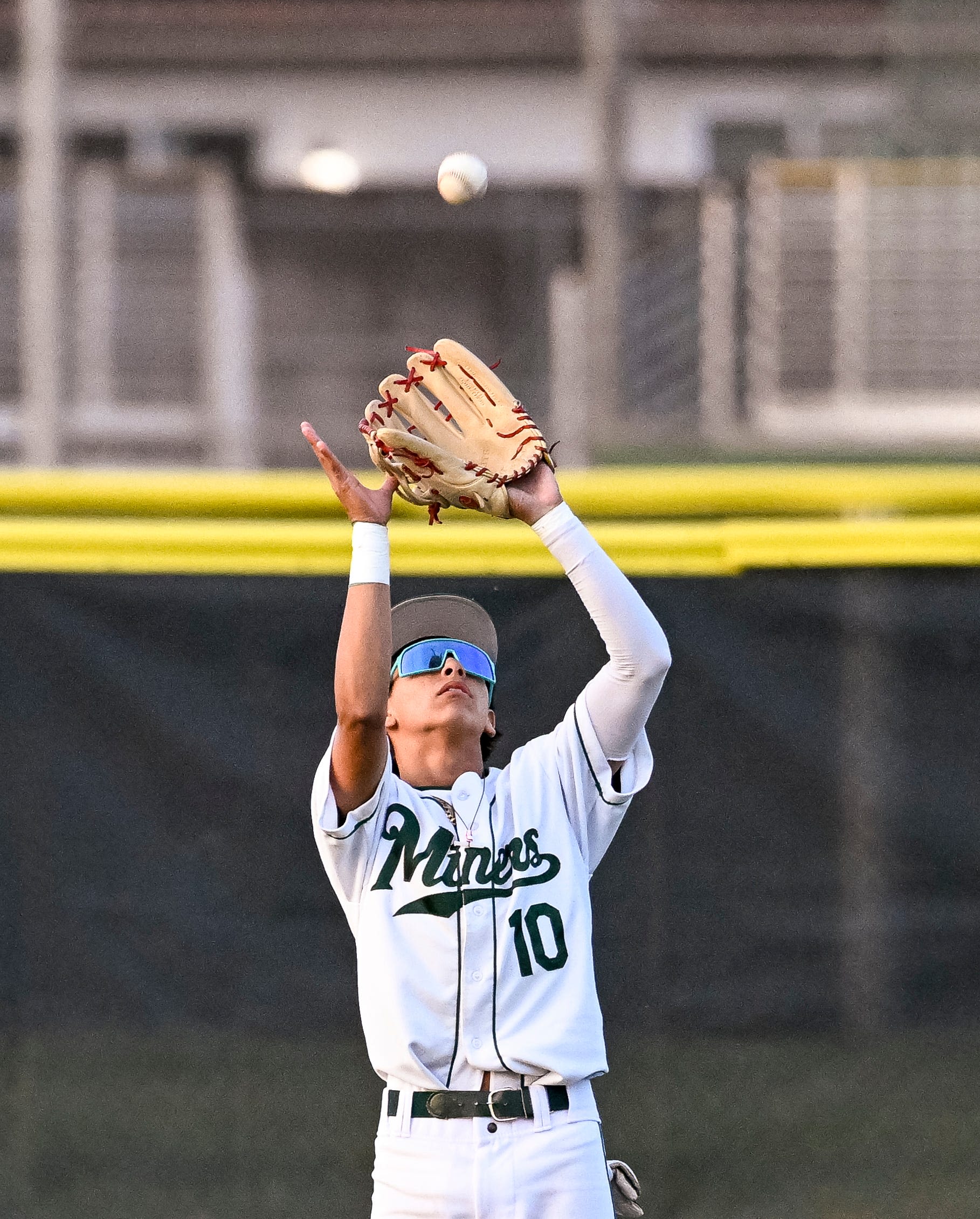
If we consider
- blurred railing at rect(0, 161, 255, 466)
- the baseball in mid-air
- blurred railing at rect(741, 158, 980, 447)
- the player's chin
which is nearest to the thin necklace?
the player's chin

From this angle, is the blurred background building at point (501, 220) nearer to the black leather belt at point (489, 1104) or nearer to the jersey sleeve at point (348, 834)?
the jersey sleeve at point (348, 834)

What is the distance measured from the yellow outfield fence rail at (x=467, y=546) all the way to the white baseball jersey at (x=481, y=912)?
102cm

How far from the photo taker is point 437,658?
2623mm

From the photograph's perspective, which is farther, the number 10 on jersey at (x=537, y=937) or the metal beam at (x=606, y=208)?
the metal beam at (x=606, y=208)

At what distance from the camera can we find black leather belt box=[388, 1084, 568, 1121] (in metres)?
2.34

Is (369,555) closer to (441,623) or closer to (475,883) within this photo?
(441,623)

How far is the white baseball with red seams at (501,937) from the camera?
7.64 ft

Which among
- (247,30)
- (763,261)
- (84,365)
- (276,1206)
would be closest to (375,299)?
(247,30)

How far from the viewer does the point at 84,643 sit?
3.59 m

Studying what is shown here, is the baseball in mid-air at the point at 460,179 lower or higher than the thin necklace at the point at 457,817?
higher

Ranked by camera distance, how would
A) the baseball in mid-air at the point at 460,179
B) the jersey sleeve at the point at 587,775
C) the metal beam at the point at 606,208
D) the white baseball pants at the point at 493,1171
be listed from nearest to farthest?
the white baseball pants at the point at 493,1171
the jersey sleeve at the point at 587,775
the baseball in mid-air at the point at 460,179
the metal beam at the point at 606,208

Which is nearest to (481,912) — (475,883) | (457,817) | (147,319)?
(475,883)

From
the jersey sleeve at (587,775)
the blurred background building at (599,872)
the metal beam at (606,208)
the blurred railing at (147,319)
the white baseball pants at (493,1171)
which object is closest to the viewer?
the white baseball pants at (493,1171)

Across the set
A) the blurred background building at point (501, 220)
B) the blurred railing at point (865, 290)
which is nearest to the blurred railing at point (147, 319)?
the blurred background building at point (501, 220)
